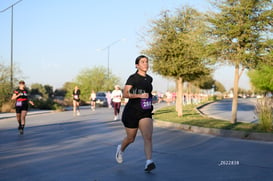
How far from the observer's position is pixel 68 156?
8258 millimetres

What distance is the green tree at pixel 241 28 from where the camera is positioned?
13.8m

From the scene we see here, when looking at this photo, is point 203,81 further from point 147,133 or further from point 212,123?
point 147,133

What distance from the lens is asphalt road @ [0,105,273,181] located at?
20.7 feet

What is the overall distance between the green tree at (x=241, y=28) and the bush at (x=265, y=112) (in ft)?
5.59

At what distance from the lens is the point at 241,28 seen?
1386 centimetres

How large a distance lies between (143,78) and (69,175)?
197 centimetres

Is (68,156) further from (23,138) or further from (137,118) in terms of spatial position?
(23,138)

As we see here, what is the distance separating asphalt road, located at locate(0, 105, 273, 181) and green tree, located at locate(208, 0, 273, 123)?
3956 mm

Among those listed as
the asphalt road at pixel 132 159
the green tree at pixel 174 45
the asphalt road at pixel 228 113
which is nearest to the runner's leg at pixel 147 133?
the asphalt road at pixel 132 159

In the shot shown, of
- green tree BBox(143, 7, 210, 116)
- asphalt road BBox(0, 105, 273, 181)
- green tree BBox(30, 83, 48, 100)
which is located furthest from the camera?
green tree BBox(30, 83, 48, 100)

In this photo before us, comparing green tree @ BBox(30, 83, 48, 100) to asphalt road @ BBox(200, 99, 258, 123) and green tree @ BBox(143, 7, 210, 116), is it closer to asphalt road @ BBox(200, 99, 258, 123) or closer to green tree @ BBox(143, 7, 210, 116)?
asphalt road @ BBox(200, 99, 258, 123)

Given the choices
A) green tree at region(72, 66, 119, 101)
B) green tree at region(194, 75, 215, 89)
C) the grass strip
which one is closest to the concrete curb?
the grass strip

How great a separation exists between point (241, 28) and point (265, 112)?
3.07m

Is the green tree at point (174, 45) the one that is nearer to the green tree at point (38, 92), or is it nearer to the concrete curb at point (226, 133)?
the concrete curb at point (226, 133)
